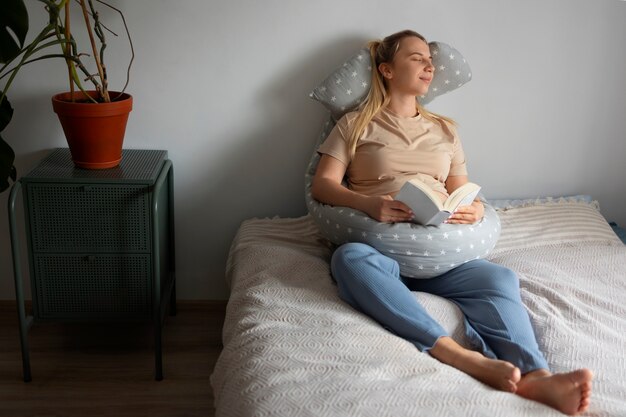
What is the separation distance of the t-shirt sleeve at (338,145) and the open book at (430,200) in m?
0.32

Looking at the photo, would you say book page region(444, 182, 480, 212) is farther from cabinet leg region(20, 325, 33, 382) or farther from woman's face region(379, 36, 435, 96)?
cabinet leg region(20, 325, 33, 382)

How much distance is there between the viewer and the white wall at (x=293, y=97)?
224 cm

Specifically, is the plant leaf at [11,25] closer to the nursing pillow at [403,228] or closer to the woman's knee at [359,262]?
the nursing pillow at [403,228]

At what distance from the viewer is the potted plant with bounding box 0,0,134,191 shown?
1914mm

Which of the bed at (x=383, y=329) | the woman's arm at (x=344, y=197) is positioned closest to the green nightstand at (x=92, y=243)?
the bed at (x=383, y=329)

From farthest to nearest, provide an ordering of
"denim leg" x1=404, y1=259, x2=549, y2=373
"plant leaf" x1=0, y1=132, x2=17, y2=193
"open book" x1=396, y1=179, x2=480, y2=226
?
"plant leaf" x1=0, y1=132, x2=17, y2=193 → "open book" x1=396, y1=179, x2=480, y2=226 → "denim leg" x1=404, y1=259, x2=549, y2=373

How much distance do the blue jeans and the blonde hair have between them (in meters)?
0.42

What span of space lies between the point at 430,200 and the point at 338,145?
0.44 meters

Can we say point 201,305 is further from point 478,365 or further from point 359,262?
point 478,365

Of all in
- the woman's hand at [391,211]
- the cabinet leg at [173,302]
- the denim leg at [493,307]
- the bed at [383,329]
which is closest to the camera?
the bed at [383,329]

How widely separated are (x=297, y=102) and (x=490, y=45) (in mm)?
653

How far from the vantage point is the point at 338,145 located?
212cm

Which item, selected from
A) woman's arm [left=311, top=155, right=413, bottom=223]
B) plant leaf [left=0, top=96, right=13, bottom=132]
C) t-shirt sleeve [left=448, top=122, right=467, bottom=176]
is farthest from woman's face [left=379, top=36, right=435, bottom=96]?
plant leaf [left=0, top=96, right=13, bottom=132]

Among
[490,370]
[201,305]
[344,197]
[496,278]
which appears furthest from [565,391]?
[201,305]
